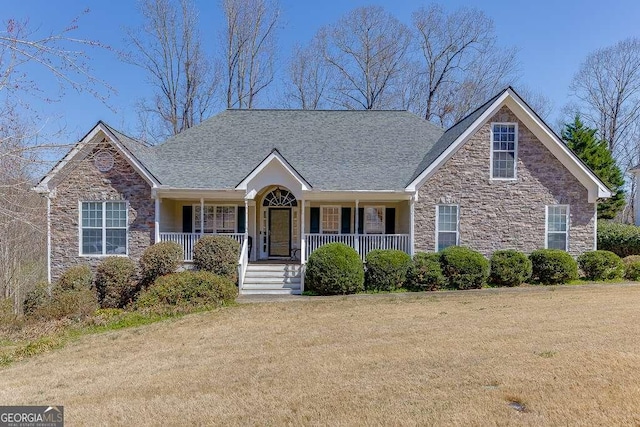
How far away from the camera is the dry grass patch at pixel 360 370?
414 centimetres

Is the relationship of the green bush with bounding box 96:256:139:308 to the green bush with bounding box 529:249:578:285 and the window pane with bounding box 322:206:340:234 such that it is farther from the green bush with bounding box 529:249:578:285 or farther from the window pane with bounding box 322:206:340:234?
the green bush with bounding box 529:249:578:285

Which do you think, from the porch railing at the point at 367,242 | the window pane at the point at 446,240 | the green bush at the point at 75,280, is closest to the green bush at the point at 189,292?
the green bush at the point at 75,280

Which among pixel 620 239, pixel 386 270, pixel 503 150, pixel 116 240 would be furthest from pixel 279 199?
pixel 620 239

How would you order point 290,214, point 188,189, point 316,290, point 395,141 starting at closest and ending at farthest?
point 316,290
point 188,189
point 290,214
point 395,141

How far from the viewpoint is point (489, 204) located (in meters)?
14.1

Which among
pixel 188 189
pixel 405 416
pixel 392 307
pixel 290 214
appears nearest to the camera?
pixel 405 416

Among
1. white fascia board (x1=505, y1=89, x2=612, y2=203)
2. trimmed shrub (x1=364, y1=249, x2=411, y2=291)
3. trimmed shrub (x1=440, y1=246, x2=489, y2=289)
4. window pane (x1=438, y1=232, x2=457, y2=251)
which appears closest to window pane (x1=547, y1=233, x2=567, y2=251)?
white fascia board (x1=505, y1=89, x2=612, y2=203)

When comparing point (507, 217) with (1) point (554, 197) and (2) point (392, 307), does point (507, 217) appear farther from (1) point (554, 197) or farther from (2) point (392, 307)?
(2) point (392, 307)

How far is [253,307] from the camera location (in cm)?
1095

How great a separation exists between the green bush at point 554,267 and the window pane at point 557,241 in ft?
2.66

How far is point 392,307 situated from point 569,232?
27.6 feet

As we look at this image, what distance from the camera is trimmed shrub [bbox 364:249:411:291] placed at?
41.7 ft

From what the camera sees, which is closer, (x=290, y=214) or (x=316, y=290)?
(x=316, y=290)

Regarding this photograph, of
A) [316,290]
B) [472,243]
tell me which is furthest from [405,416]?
[472,243]
